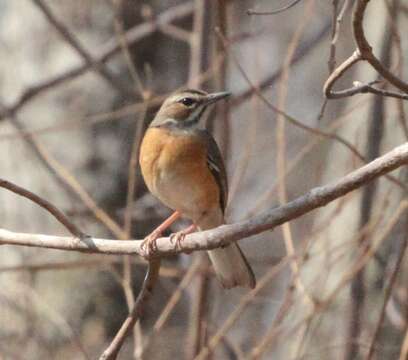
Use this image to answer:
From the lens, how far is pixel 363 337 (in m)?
4.80

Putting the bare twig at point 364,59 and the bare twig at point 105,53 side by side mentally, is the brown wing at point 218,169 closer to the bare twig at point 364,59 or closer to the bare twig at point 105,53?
the bare twig at point 105,53

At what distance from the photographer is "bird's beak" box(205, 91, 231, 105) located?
4.06 meters

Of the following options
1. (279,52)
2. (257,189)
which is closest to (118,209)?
(257,189)

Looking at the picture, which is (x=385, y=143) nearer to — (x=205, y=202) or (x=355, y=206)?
(x=355, y=206)

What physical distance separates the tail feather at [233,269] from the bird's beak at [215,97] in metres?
0.69

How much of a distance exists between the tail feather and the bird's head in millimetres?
763

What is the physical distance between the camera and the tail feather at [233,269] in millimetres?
3877

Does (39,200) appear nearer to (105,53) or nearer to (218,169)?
(218,169)

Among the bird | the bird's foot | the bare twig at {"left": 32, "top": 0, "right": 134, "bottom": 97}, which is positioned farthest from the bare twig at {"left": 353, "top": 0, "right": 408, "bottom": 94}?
the bare twig at {"left": 32, "top": 0, "right": 134, "bottom": 97}

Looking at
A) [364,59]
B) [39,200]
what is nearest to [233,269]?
[39,200]

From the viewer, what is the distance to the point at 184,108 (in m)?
4.43

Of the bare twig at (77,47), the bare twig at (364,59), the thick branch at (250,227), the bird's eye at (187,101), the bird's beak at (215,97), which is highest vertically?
the bare twig at (77,47)

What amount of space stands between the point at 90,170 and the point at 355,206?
→ 1.79 m

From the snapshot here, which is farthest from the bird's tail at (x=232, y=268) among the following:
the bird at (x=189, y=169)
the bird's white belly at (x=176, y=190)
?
the bird's white belly at (x=176, y=190)
